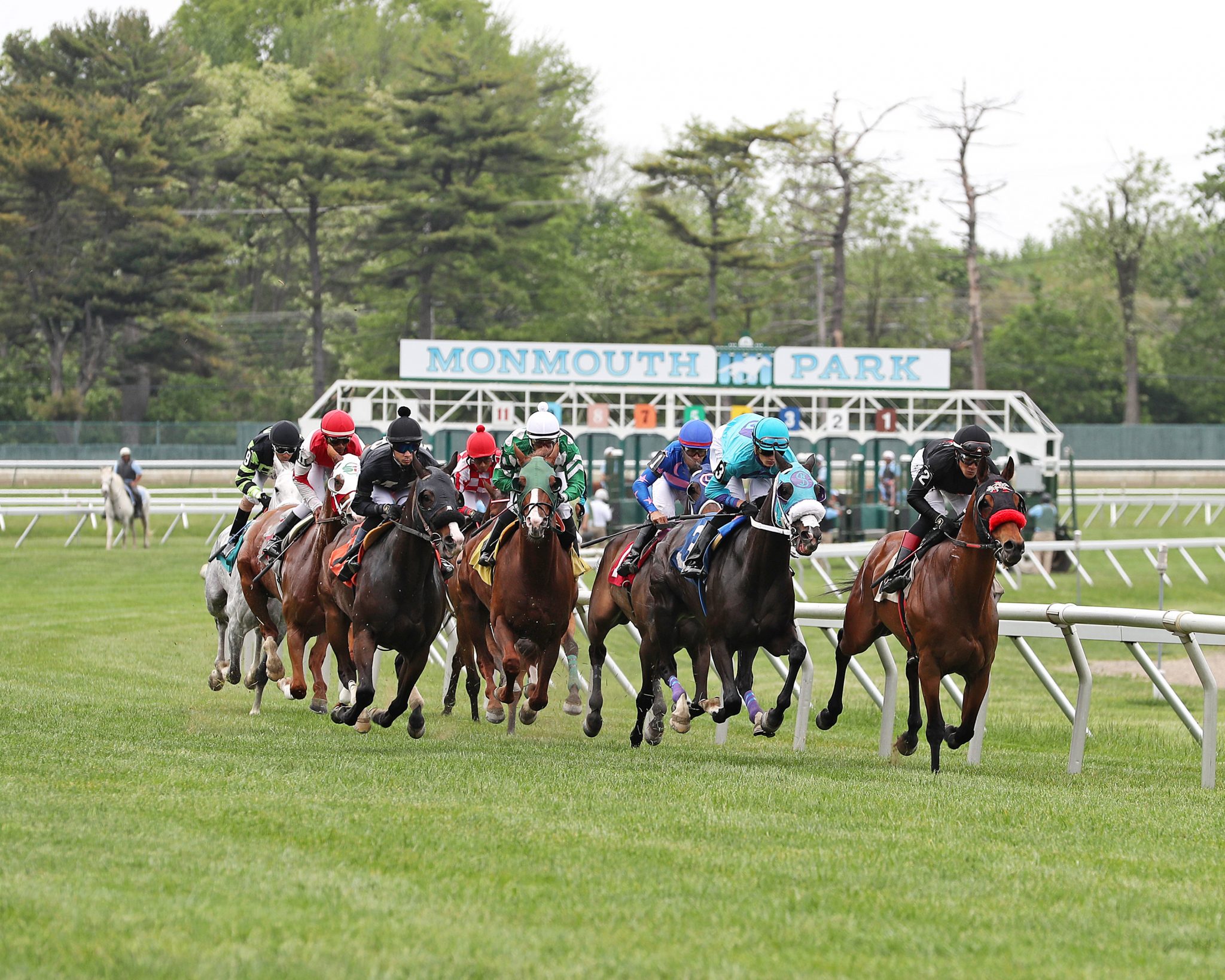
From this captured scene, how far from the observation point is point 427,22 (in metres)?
68.2

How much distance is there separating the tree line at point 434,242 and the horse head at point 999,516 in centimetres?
3533

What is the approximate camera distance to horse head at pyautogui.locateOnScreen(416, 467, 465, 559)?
9070 mm

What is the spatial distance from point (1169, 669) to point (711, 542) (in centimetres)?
936

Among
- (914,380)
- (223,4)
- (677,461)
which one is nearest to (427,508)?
(677,461)

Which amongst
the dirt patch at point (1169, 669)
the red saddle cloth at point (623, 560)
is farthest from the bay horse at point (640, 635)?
the dirt patch at point (1169, 669)

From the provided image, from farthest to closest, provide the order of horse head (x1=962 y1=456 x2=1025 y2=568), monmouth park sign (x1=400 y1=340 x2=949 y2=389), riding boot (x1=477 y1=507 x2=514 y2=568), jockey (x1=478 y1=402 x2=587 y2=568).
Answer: monmouth park sign (x1=400 y1=340 x2=949 y2=389)
riding boot (x1=477 y1=507 x2=514 y2=568)
jockey (x1=478 y1=402 x2=587 y2=568)
horse head (x1=962 y1=456 x2=1025 y2=568)

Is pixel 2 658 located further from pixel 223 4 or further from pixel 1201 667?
pixel 223 4

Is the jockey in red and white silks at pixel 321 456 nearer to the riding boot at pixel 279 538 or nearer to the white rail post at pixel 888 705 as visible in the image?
the riding boot at pixel 279 538

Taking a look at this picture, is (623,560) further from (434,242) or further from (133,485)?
(434,242)

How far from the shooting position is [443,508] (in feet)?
30.1

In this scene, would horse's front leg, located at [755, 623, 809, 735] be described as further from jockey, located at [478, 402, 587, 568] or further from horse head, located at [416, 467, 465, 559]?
horse head, located at [416, 467, 465, 559]

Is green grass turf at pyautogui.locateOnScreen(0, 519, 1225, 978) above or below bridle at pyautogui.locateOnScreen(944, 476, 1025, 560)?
below

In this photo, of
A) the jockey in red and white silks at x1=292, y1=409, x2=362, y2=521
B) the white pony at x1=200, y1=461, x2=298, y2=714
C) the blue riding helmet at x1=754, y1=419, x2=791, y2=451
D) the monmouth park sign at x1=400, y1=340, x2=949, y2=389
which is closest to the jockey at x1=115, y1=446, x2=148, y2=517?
the monmouth park sign at x1=400, y1=340, x2=949, y2=389

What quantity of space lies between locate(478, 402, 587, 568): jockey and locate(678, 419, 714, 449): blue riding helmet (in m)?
0.94
